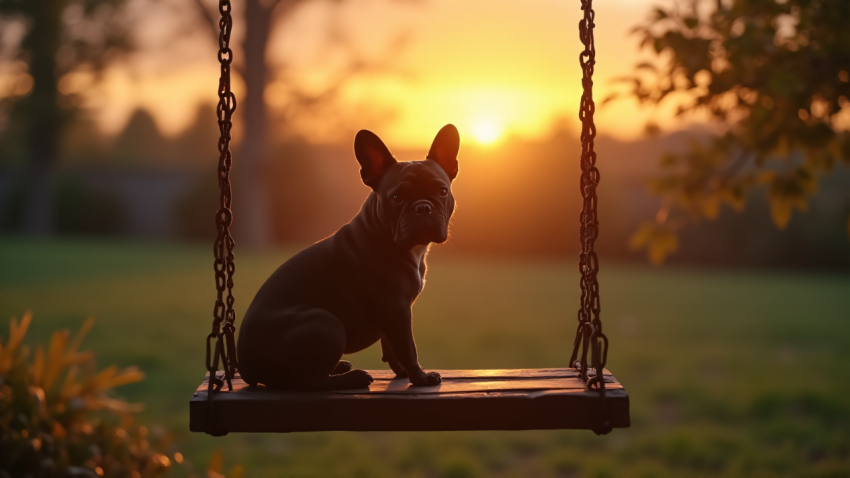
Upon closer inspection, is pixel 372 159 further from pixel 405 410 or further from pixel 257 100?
pixel 257 100

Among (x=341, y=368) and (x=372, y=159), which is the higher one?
(x=372, y=159)

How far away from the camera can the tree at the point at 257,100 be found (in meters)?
22.0

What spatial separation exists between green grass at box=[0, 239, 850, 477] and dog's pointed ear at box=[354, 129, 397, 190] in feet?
14.2

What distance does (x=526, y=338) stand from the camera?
11391 mm

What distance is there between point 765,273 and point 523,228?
7197 millimetres

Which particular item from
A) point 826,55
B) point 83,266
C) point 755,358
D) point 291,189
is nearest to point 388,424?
point 826,55

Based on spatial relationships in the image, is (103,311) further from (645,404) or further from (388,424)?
(388,424)

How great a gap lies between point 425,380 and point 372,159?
3.28 feet

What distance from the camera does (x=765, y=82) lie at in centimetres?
459

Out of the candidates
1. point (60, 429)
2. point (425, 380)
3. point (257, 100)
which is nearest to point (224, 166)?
point (425, 380)

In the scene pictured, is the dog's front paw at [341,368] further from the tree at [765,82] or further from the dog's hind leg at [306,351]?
the tree at [765,82]

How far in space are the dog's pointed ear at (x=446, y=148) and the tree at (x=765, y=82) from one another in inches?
67.2

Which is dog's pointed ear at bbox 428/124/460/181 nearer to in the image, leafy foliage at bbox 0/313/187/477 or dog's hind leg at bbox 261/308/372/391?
dog's hind leg at bbox 261/308/372/391

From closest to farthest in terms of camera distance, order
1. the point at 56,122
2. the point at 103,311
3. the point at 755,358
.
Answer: the point at 755,358 → the point at 103,311 → the point at 56,122
